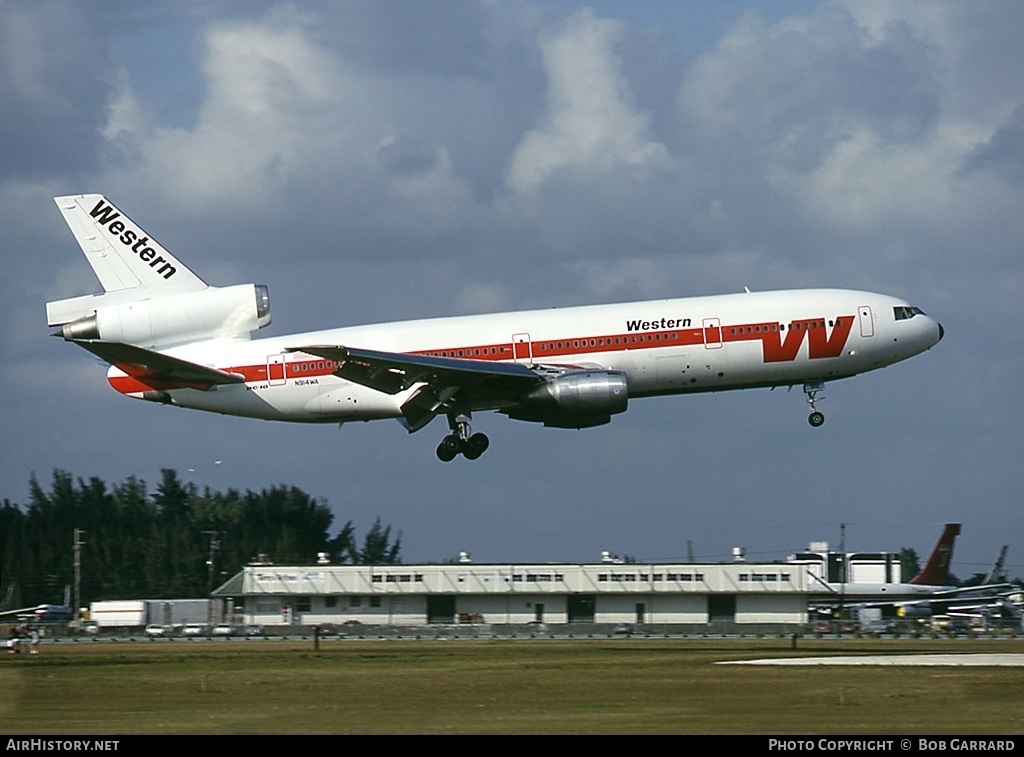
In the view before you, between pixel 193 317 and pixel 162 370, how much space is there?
2.55 metres

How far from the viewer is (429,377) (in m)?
52.8

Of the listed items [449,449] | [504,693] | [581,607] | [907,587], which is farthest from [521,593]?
[504,693]

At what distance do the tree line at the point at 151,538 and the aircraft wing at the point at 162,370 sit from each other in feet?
164

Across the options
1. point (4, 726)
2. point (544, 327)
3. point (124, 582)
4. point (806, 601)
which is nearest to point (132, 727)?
point (4, 726)

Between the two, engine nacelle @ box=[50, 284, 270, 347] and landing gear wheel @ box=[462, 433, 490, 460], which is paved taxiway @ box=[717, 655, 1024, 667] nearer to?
Answer: landing gear wheel @ box=[462, 433, 490, 460]

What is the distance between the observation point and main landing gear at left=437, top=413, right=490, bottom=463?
183 ft

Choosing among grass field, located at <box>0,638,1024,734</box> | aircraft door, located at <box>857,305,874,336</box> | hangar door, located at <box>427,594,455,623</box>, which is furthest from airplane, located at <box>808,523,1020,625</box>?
aircraft door, located at <box>857,305,874,336</box>

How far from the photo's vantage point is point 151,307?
56.7 m

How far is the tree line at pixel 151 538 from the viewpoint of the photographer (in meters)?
110

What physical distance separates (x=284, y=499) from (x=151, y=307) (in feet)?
290

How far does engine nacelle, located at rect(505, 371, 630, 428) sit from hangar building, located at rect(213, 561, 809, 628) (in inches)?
2157

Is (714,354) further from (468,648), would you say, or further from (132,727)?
(132,727)
